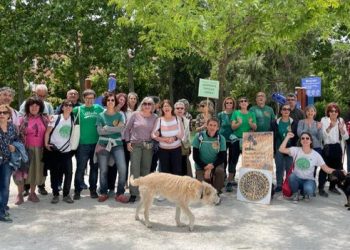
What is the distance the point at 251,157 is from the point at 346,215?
1922 mm

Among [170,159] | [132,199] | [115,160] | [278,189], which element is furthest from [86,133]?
[278,189]

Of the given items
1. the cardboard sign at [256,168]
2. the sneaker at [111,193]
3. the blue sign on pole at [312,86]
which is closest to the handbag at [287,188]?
the cardboard sign at [256,168]

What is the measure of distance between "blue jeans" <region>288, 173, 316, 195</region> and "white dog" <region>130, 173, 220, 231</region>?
7.21 feet

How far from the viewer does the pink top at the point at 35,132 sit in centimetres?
750

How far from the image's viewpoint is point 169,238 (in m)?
5.92

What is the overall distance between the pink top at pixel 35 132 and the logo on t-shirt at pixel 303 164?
4434mm

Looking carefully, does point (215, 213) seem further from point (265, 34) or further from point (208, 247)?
point (265, 34)

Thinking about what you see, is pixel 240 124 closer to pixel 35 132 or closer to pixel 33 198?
pixel 35 132

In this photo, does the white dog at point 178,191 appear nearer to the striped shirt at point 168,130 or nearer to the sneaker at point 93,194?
the striped shirt at point 168,130

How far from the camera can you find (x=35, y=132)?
296 inches

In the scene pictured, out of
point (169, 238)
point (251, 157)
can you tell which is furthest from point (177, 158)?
point (169, 238)

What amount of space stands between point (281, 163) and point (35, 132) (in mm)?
4507

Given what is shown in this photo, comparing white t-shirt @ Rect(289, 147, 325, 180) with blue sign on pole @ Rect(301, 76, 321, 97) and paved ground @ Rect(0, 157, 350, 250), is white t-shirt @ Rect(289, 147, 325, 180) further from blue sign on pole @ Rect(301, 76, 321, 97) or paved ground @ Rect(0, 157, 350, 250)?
blue sign on pole @ Rect(301, 76, 321, 97)

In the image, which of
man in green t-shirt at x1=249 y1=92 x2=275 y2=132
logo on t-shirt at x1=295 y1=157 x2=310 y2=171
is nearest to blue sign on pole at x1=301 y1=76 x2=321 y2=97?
man in green t-shirt at x1=249 y1=92 x2=275 y2=132
